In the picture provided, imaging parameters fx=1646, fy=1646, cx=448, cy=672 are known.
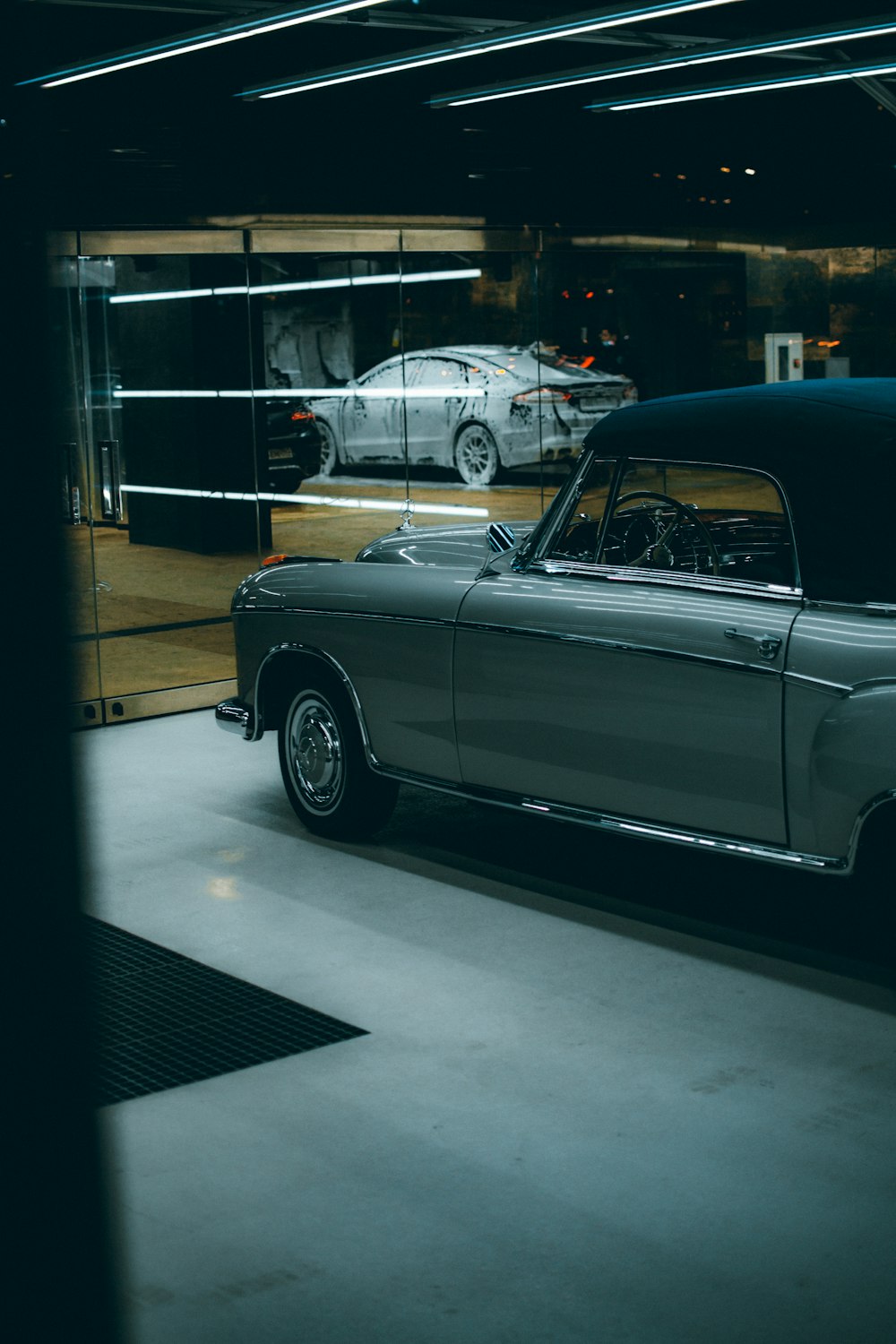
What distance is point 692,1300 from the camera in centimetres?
328

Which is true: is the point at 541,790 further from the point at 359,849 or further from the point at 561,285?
the point at 561,285

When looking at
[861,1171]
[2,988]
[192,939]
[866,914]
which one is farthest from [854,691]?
[2,988]

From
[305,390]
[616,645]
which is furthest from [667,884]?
[305,390]

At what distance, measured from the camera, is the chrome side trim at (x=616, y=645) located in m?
4.80

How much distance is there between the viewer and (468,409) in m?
11.1

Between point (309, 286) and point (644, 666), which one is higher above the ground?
point (309, 286)

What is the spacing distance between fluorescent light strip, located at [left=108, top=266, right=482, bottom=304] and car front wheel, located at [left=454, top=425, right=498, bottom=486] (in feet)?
3.41

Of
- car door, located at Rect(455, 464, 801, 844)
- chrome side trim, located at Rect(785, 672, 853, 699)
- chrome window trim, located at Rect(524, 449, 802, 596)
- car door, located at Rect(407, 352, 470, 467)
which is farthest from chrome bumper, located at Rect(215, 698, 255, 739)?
car door, located at Rect(407, 352, 470, 467)

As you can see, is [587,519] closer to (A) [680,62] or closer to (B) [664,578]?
(B) [664,578]

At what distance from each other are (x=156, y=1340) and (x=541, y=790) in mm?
2691

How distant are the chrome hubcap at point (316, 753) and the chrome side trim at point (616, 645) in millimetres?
984

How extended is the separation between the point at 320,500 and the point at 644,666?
18.9 ft

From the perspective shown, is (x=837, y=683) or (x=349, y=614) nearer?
(x=837, y=683)

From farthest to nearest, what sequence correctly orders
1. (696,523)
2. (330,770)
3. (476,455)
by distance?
(476,455), (330,770), (696,523)
